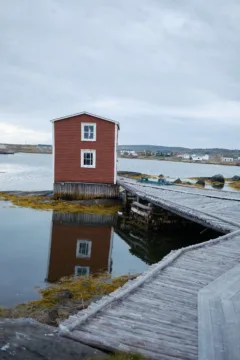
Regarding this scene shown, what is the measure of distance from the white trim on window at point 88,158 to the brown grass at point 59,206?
10.3 ft

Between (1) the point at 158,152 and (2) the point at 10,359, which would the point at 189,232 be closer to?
(2) the point at 10,359

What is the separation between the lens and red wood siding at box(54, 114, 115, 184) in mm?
25078

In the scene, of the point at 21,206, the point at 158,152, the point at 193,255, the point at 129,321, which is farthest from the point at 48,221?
the point at 158,152

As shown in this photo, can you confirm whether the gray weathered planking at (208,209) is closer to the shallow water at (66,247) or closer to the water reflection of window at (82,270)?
the shallow water at (66,247)

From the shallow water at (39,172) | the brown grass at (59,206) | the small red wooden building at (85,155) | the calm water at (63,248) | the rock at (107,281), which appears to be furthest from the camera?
the shallow water at (39,172)

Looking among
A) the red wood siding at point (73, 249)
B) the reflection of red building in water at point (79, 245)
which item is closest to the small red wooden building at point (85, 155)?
the reflection of red building in water at point (79, 245)

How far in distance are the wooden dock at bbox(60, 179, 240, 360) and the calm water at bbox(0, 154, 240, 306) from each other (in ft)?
13.8

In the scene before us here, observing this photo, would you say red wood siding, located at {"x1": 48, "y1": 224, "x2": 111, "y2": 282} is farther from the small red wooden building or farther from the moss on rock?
the small red wooden building

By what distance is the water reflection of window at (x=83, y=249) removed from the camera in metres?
13.8

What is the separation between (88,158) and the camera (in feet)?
83.1

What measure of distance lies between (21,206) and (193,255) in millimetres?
18035

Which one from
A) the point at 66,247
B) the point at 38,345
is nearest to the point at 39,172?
the point at 66,247

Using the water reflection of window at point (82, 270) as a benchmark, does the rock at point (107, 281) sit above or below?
above

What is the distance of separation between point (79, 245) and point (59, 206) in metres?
9.03
